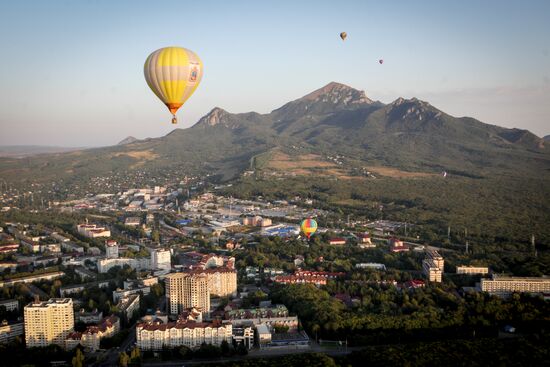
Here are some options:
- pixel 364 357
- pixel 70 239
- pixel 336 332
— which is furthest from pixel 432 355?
pixel 70 239

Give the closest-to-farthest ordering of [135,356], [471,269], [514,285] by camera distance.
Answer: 1. [135,356]
2. [514,285]
3. [471,269]

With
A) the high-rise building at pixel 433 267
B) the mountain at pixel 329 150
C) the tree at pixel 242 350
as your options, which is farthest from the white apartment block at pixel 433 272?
the mountain at pixel 329 150

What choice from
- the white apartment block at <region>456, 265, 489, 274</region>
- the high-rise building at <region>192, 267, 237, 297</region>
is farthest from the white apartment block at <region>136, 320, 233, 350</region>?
the white apartment block at <region>456, 265, 489, 274</region>

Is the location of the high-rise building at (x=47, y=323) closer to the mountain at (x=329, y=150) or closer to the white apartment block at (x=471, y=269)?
the white apartment block at (x=471, y=269)

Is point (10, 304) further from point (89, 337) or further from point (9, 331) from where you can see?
point (89, 337)

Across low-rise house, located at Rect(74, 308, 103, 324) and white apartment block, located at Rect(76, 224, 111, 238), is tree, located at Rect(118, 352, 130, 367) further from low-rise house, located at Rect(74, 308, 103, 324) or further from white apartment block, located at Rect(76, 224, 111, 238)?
white apartment block, located at Rect(76, 224, 111, 238)

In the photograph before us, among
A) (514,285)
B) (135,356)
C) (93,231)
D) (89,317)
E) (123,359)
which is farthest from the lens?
(93,231)

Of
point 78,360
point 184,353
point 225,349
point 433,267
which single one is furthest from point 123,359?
point 433,267

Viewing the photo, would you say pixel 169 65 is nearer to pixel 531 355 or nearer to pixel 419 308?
pixel 419 308
